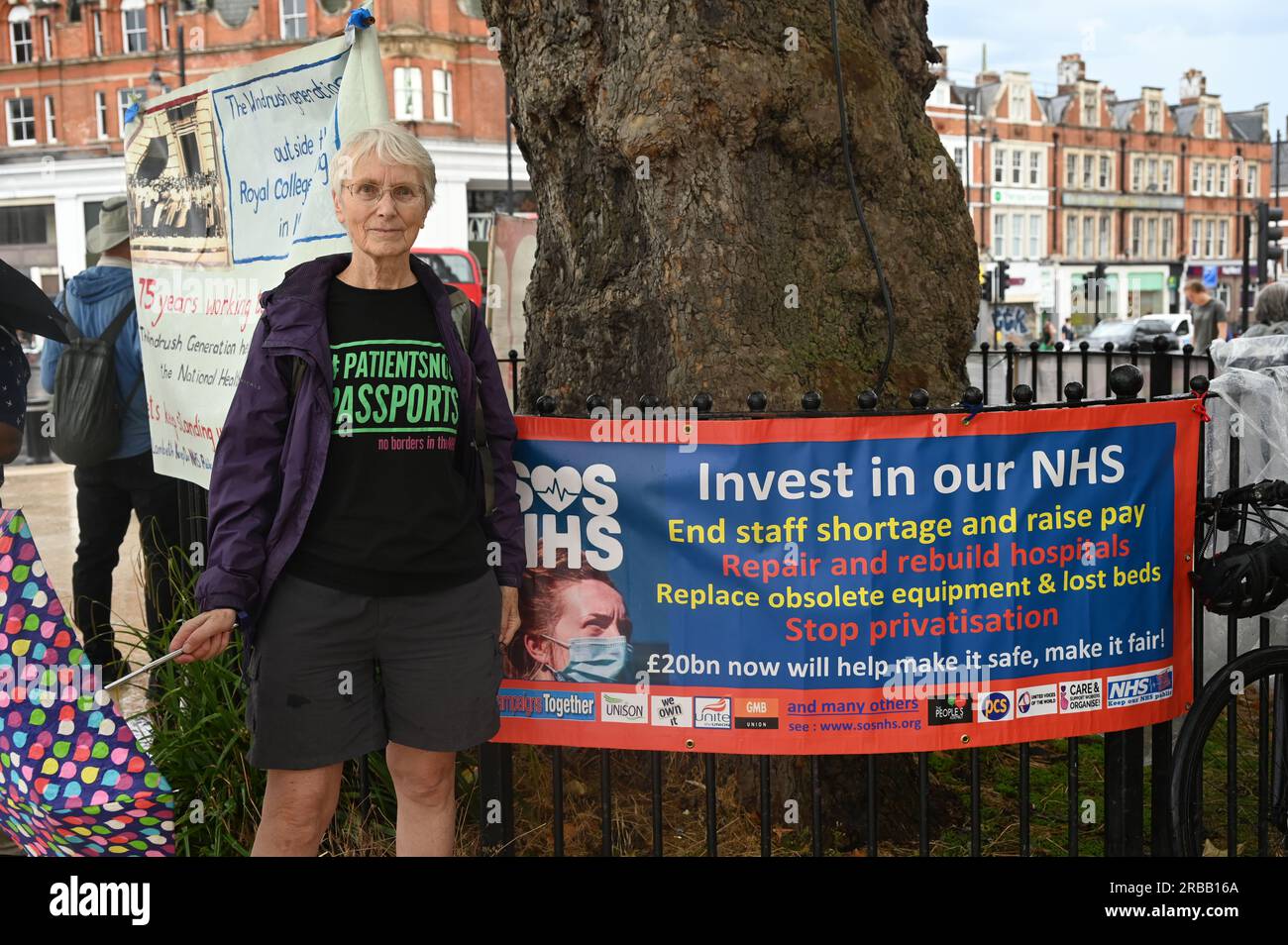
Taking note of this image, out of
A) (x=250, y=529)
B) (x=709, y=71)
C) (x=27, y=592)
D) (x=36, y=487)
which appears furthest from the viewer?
(x=36, y=487)

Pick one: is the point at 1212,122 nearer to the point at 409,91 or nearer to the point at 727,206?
the point at 409,91

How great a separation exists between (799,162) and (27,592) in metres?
2.63

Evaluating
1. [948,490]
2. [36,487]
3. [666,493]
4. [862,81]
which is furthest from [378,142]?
[36,487]

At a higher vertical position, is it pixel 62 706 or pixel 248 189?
pixel 248 189

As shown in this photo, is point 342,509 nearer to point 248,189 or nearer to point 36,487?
point 248,189

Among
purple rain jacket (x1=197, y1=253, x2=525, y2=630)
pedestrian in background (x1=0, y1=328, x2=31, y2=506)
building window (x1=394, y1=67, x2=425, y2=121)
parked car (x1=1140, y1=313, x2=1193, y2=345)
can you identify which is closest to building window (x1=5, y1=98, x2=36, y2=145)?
building window (x1=394, y1=67, x2=425, y2=121)

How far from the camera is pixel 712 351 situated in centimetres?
418

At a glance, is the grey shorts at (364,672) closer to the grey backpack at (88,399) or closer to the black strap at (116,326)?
the grey backpack at (88,399)

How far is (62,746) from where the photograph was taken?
3.21m

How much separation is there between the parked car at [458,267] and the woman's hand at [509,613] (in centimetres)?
2243

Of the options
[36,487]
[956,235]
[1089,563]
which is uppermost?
[956,235]

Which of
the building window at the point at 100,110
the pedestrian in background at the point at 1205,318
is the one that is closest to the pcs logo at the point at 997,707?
the pedestrian in background at the point at 1205,318

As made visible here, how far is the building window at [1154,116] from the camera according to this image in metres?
72.8

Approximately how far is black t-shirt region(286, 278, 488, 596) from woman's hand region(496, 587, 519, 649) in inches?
10.8
